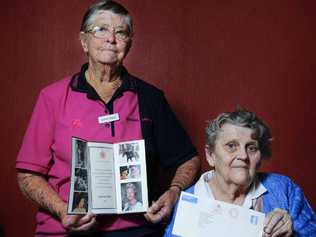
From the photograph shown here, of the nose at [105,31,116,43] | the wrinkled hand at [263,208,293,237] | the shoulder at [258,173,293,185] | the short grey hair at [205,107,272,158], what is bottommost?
the wrinkled hand at [263,208,293,237]

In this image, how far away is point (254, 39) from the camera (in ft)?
8.18

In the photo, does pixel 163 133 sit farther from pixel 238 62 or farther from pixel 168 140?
pixel 238 62

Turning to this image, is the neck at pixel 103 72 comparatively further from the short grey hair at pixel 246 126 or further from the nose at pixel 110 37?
the short grey hair at pixel 246 126

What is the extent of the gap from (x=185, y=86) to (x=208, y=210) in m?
1.03

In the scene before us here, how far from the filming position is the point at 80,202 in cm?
155

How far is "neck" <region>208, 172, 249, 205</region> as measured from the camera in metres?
1.74

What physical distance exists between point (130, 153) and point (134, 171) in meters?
0.06

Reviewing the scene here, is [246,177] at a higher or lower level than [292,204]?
higher

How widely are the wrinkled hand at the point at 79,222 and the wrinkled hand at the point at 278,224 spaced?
1.89ft

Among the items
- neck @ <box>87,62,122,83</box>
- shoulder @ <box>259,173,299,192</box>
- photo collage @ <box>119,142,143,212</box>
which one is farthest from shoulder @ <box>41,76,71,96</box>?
shoulder @ <box>259,173,299,192</box>

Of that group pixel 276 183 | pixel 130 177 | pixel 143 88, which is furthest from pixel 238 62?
pixel 130 177

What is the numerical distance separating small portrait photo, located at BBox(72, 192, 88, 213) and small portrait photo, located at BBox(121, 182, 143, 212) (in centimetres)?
14

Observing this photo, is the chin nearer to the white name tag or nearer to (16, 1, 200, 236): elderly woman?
(16, 1, 200, 236): elderly woman

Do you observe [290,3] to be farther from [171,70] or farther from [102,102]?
[102,102]
